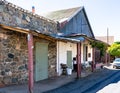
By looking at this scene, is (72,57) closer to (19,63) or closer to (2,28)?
(19,63)

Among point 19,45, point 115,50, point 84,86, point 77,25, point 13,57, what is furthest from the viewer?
point 115,50

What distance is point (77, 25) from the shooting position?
22469 mm

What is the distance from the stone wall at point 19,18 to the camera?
11.0 meters

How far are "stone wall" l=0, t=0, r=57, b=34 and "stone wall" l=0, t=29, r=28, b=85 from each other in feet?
2.06

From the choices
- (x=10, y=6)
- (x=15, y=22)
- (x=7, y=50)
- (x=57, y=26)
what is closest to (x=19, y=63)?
(x=7, y=50)

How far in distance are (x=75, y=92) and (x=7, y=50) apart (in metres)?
3.98

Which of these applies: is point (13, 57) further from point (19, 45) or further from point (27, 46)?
point (27, 46)

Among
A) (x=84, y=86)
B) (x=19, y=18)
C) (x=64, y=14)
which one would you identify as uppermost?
(x=64, y=14)

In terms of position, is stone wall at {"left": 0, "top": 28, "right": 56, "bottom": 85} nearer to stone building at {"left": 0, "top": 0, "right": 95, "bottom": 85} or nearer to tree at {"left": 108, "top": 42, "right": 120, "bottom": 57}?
stone building at {"left": 0, "top": 0, "right": 95, "bottom": 85}

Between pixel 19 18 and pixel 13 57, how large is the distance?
7.57ft

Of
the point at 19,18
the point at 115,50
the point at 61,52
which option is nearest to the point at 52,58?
the point at 61,52

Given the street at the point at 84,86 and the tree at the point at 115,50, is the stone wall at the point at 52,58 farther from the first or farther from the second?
the tree at the point at 115,50

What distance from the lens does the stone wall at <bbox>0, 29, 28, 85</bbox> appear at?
10734mm

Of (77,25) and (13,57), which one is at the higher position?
(77,25)
